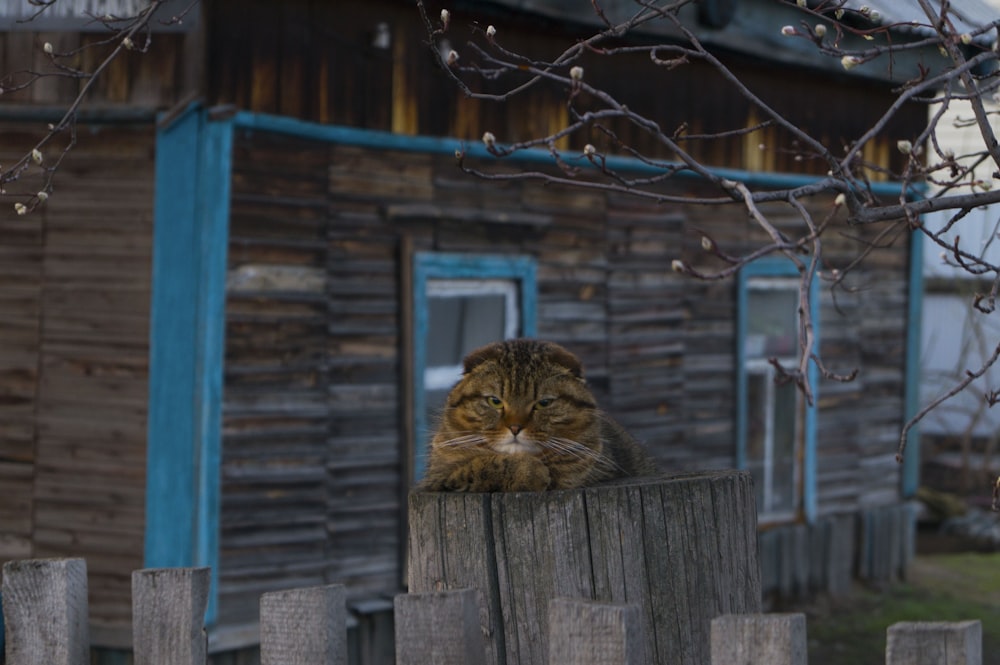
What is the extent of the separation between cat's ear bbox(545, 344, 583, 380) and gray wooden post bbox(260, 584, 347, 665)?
1.32 metres

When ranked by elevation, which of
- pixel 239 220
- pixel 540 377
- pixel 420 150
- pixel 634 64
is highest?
pixel 634 64

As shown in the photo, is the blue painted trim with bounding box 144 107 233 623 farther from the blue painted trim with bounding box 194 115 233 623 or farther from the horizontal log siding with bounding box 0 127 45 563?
the horizontal log siding with bounding box 0 127 45 563

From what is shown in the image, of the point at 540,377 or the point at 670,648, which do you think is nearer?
the point at 670,648

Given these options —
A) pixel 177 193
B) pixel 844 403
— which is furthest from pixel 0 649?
pixel 844 403

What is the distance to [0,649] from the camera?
3.00 meters

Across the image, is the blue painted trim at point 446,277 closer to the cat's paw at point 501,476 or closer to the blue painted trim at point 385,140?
the blue painted trim at point 385,140

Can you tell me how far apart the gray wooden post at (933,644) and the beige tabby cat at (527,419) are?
4.08 ft

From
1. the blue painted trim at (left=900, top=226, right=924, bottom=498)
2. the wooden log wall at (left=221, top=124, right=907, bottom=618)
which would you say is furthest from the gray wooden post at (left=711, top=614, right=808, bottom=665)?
the blue painted trim at (left=900, top=226, right=924, bottom=498)

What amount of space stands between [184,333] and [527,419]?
423cm

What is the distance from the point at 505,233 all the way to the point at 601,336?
4.19 feet

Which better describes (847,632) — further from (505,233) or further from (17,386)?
(17,386)

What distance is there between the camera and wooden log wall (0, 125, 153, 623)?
293 inches

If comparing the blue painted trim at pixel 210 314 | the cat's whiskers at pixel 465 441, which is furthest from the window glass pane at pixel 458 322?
the cat's whiskers at pixel 465 441

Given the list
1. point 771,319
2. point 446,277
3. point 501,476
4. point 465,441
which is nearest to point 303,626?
point 501,476
